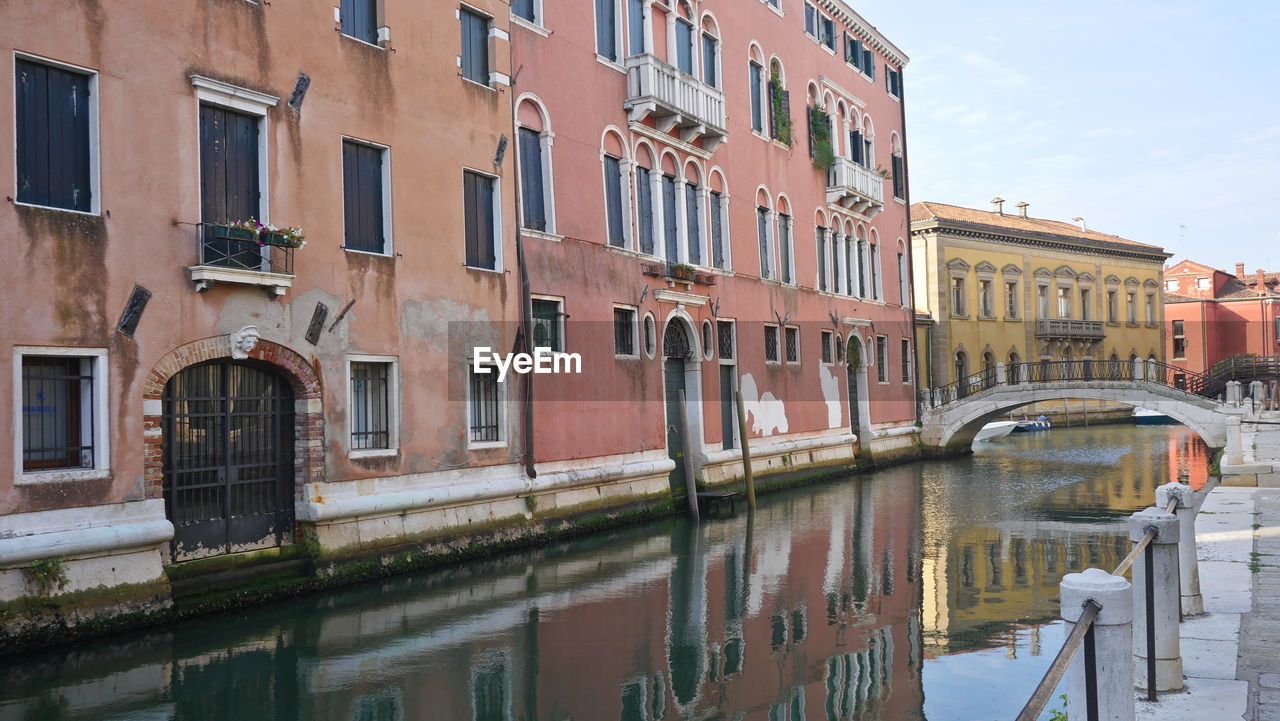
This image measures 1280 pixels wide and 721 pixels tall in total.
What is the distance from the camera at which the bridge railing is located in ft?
87.4

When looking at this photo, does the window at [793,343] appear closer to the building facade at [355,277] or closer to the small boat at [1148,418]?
the building facade at [355,277]

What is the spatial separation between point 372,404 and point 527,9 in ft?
20.1

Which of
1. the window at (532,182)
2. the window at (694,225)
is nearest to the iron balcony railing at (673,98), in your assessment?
the window at (694,225)

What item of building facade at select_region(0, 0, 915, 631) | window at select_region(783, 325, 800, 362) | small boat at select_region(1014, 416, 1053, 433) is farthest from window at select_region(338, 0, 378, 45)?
small boat at select_region(1014, 416, 1053, 433)

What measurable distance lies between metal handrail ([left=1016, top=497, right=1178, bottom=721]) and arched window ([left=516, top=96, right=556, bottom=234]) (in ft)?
31.4

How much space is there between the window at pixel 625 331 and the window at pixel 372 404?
187 inches

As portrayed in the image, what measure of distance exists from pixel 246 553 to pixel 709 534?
21.7 ft

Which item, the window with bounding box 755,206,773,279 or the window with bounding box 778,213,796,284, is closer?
the window with bounding box 755,206,773,279

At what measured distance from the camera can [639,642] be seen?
819 cm

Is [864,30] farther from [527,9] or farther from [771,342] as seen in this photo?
[527,9]

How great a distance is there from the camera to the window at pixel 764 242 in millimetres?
20422

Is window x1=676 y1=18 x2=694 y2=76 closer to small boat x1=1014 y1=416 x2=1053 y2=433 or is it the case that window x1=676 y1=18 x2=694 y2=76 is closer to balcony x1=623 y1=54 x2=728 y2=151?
balcony x1=623 y1=54 x2=728 y2=151

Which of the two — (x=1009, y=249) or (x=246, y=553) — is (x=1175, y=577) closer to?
(x=246, y=553)

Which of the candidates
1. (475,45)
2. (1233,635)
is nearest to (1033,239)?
(475,45)
